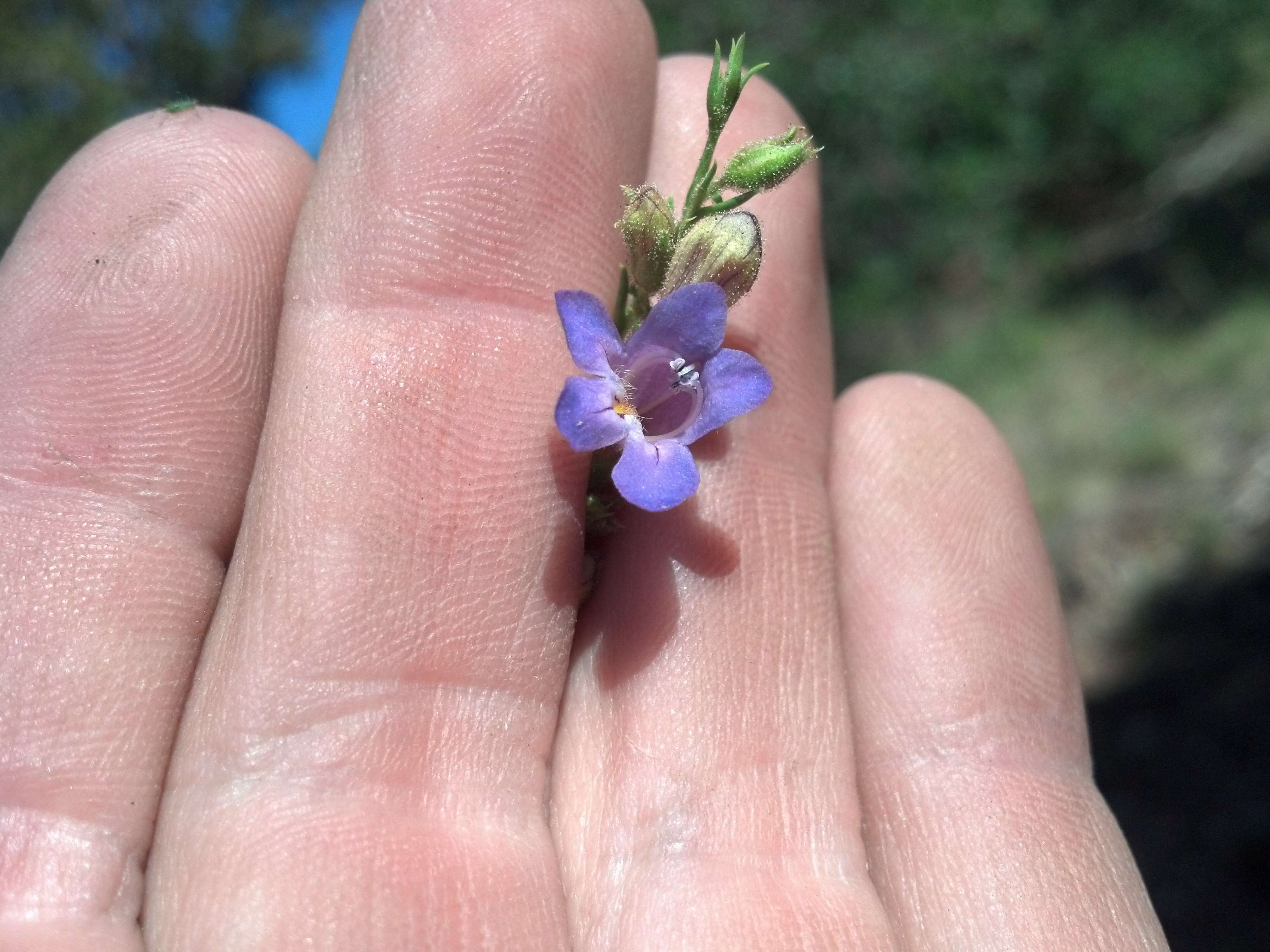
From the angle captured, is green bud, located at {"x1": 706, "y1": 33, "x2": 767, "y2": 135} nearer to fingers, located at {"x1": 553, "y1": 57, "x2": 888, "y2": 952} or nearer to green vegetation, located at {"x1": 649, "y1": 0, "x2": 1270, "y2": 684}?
fingers, located at {"x1": 553, "y1": 57, "x2": 888, "y2": 952}

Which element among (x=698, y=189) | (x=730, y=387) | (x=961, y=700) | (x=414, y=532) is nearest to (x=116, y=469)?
(x=414, y=532)

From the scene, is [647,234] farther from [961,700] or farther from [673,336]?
[961,700]

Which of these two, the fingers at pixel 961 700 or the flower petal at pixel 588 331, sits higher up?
the flower petal at pixel 588 331

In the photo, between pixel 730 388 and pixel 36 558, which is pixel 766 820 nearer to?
pixel 730 388

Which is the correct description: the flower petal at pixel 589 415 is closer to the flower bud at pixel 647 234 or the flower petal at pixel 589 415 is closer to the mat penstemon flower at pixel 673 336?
the mat penstemon flower at pixel 673 336

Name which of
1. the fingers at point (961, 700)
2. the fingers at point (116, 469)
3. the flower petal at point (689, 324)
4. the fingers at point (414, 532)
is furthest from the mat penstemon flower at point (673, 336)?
the fingers at point (116, 469)

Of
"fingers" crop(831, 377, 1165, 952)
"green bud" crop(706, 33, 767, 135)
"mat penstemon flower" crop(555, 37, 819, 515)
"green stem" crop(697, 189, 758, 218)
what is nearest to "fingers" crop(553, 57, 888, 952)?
"fingers" crop(831, 377, 1165, 952)
